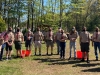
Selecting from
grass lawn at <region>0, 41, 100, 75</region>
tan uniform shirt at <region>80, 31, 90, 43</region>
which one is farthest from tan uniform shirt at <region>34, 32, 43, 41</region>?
tan uniform shirt at <region>80, 31, 90, 43</region>

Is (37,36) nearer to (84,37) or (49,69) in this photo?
(84,37)

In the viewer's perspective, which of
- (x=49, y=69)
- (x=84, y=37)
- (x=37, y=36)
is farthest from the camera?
(x=37, y=36)

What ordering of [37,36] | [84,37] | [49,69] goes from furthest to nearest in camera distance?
1. [37,36]
2. [84,37]
3. [49,69]

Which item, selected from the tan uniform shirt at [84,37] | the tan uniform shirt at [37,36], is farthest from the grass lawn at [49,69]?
the tan uniform shirt at [37,36]

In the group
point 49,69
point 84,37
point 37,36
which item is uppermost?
point 84,37

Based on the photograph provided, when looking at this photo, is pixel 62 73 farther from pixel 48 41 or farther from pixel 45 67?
pixel 48 41

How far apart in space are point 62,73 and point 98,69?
1.98 meters

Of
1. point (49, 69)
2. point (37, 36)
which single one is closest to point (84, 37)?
point (49, 69)

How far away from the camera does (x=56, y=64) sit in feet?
48.0

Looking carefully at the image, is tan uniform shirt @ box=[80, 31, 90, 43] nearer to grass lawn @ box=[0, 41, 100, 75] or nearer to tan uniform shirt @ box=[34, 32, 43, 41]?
grass lawn @ box=[0, 41, 100, 75]

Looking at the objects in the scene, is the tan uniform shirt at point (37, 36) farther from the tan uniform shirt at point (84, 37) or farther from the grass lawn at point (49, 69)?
the tan uniform shirt at point (84, 37)

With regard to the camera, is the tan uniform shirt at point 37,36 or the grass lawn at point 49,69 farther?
the tan uniform shirt at point 37,36

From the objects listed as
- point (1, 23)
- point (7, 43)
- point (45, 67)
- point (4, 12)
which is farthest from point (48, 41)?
point (4, 12)

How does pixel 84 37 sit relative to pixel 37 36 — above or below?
above
